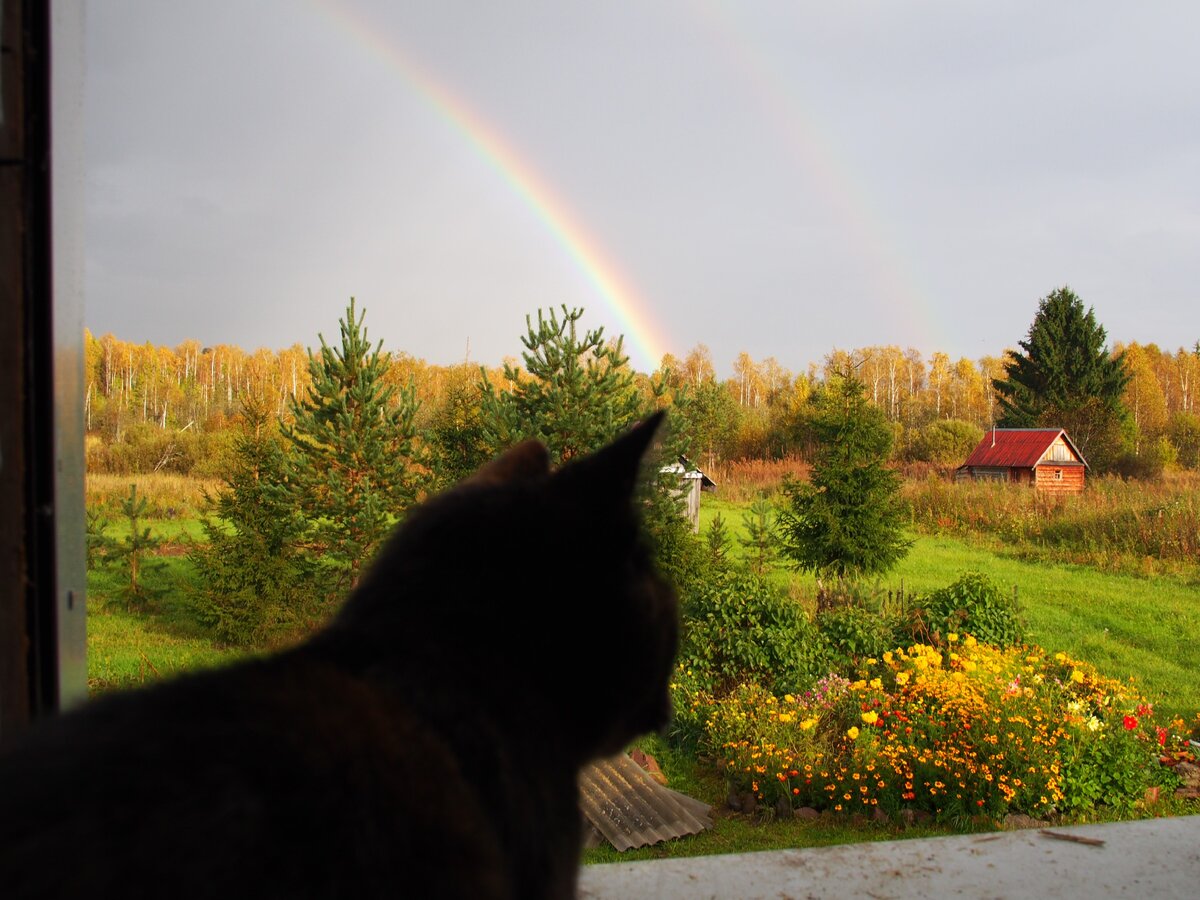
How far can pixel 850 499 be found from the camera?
9.20 metres

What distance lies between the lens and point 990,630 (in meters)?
7.14

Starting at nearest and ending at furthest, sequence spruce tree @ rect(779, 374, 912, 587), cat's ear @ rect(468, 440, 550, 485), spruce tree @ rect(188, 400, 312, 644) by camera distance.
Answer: cat's ear @ rect(468, 440, 550, 485) < spruce tree @ rect(188, 400, 312, 644) < spruce tree @ rect(779, 374, 912, 587)

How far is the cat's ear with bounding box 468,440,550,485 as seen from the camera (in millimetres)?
1194

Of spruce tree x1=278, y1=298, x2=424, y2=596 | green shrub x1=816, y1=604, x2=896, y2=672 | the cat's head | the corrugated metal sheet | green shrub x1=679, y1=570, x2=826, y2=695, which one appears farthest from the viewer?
spruce tree x1=278, y1=298, x2=424, y2=596

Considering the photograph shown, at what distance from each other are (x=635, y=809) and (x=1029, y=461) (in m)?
21.9

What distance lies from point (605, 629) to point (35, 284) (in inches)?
33.6

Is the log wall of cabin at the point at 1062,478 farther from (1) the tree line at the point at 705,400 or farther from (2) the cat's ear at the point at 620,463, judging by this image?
(2) the cat's ear at the point at 620,463

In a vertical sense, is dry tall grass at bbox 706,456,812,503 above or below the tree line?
below

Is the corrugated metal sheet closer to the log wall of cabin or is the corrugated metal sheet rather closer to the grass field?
the grass field

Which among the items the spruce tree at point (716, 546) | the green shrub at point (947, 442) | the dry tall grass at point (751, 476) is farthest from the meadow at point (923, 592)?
the green shrub at point (947, 442)

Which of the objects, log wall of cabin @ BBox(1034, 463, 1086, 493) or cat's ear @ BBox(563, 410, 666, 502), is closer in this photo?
cat's ear @ BBox(563, 410, 666, 502)

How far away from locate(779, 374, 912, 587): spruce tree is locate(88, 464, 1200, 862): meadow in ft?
1.34

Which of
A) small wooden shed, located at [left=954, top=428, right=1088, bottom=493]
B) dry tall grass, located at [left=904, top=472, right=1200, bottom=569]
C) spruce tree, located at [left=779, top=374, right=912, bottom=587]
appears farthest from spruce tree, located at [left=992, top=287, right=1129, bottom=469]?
spruce tree, located at [left=779, top=374, right=912, bottom=587]

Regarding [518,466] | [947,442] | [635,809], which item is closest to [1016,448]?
[947,442]
